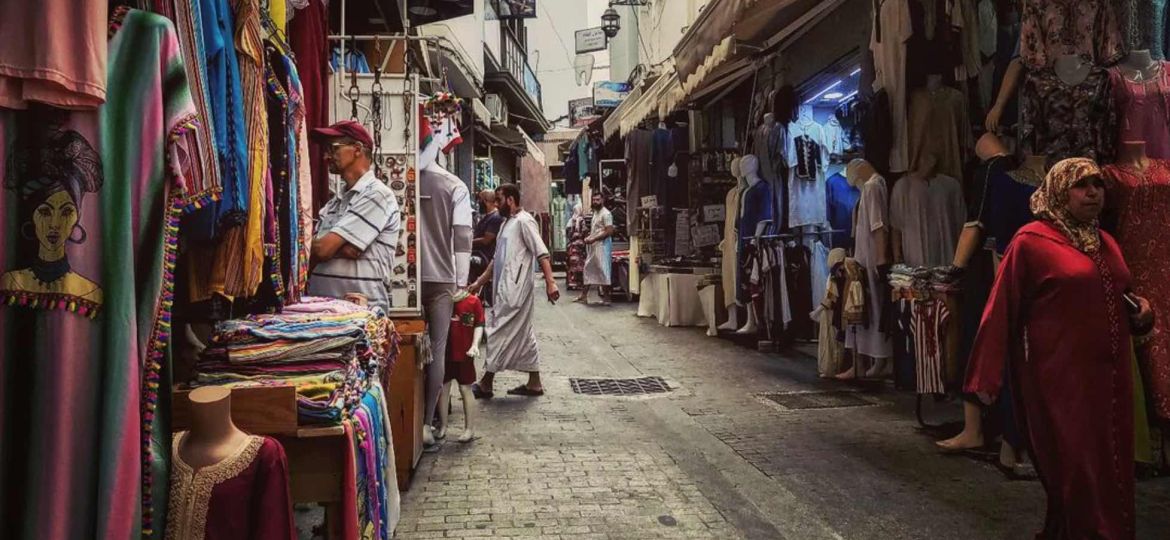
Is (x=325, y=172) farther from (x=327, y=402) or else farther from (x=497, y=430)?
(x=497, y=430)

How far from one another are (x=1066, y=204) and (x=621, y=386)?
15.5ft

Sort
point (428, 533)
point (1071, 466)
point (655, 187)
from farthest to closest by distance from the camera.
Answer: point (655, 187) < point (428, 533) < point (1071, 466)

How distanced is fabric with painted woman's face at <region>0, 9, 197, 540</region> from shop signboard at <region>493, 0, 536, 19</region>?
19106 millimetres

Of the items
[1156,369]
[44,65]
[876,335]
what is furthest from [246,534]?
[876,335]

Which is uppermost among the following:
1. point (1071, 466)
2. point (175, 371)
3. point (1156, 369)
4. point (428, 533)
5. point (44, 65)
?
point (44, 65)

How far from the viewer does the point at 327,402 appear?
101 inches

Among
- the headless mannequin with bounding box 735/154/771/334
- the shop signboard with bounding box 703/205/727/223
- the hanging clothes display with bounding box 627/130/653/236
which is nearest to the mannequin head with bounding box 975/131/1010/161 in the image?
the headless mannequin with bounding box 735/154/771/334

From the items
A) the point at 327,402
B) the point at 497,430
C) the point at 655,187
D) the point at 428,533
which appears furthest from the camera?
the point at 655,187

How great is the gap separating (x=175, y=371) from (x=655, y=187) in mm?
10821

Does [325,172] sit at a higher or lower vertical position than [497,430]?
higher

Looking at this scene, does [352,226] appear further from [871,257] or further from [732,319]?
[732,319]


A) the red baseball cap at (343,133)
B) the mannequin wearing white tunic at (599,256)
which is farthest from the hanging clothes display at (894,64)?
the mannequin wearing white tunic at (599,256)

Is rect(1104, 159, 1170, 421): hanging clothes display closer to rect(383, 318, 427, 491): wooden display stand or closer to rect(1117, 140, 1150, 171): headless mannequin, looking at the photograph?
rect(1117, 140, 1150, 171): headless mannequin

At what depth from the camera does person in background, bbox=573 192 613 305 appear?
53.2ft
